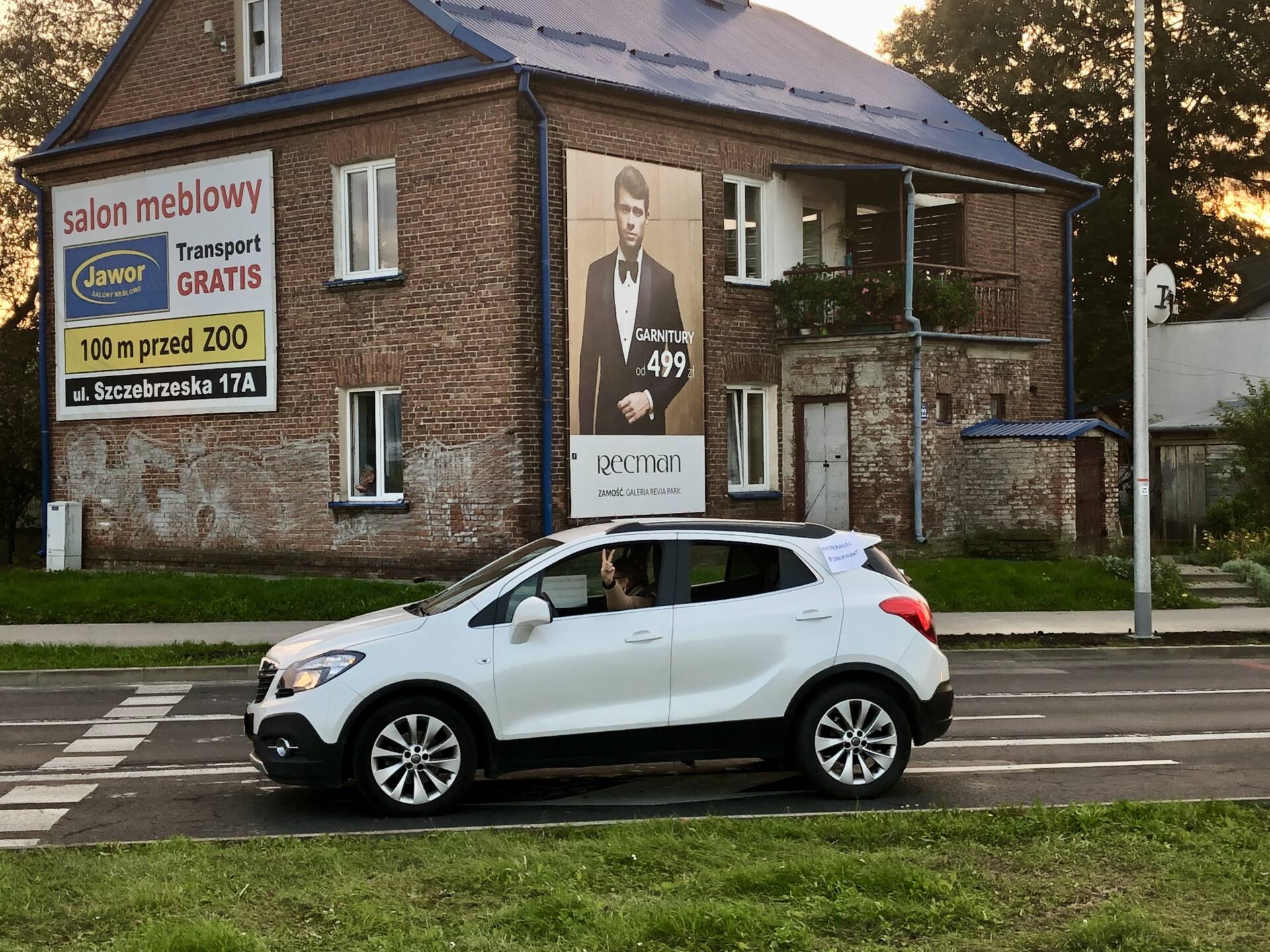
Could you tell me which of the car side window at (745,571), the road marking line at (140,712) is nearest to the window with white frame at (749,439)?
the road marking line at (140,712)

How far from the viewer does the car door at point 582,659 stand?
8930mm

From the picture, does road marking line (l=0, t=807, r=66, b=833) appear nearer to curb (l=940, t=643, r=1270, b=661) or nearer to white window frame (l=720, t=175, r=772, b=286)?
curb (l=940, t=643, r=1270, b=661)

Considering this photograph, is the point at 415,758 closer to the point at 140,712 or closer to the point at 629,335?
the point at 140,712

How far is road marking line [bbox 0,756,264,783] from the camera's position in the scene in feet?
33.0

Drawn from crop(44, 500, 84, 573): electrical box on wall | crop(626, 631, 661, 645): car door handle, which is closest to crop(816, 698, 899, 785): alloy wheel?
crop(626, 631, 661, 645): car door handle

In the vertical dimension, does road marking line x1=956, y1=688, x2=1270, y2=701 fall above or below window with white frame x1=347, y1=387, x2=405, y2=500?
below

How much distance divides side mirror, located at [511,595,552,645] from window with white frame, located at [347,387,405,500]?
14007 millimetres

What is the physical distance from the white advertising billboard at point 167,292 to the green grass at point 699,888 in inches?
685

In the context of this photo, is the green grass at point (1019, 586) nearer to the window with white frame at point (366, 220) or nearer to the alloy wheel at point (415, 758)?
the window with white frame at point (366, 220)

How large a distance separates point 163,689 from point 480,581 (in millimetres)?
6492

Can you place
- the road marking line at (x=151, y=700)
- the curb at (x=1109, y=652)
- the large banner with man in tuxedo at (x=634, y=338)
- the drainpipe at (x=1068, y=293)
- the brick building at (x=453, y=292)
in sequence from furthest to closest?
the drainpipe at (x=1068, y=293) < the large banner with man in tuxedo at (x=634, y=338) < the brick building at (x=453, y=292) < the curb at (x=1109, y=652) < the road marking line at (x=151, y=700)

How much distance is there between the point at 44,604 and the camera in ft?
68.0

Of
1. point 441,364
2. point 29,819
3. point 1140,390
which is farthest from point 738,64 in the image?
point 29,819

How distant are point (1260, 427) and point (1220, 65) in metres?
17.3
